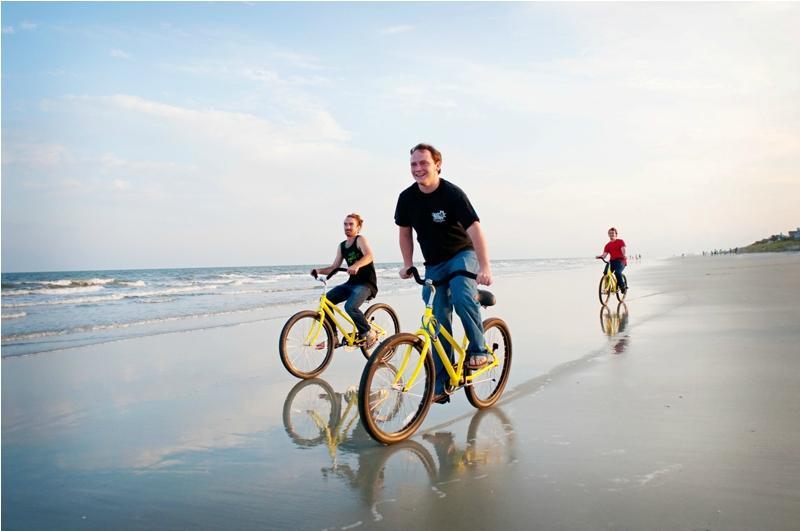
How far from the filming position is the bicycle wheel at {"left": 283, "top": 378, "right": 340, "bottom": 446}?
4.48 m

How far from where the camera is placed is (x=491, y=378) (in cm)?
532

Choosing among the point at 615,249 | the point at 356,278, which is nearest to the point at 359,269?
the point at 356,278

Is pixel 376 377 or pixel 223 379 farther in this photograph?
pixel 223 379

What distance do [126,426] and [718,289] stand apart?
1794cm

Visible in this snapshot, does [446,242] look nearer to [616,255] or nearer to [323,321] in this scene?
[323,321]

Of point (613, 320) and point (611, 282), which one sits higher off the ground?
point (611, 282)

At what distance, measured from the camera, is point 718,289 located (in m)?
17.7

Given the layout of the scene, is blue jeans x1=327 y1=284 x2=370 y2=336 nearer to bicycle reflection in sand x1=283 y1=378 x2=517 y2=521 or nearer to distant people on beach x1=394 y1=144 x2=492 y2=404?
bicycle reflection in sand x1=283 y1=378 x2=517 y2=521

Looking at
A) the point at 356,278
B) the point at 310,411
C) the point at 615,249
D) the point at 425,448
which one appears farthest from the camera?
the point at 615,249

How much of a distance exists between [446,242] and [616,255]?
1171cm

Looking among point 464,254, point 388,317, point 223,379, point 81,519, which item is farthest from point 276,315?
point 81,519

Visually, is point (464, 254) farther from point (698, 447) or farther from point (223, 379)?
point (223, 379)

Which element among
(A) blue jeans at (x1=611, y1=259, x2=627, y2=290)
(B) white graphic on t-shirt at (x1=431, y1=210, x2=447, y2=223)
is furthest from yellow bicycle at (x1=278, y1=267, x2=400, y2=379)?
(A) blue jeans at (x1=611, y1=259, x2=627, y2=290)

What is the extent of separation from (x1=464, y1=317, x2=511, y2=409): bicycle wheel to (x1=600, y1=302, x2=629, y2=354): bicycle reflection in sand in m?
2.60
